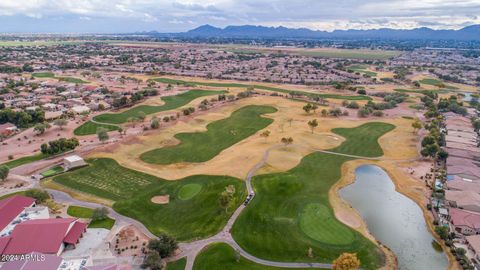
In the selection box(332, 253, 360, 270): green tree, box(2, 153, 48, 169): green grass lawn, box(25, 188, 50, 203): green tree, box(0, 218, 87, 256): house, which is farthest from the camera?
box(2, 153, 48, 169): green grass lawn

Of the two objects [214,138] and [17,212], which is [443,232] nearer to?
[214,138]

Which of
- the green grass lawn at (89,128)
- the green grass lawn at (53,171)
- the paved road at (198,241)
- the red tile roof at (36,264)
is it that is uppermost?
the red tile roof at (36,264)

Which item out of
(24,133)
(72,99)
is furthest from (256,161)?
(72,99)

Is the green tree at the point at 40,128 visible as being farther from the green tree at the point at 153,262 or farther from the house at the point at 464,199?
the house at the point at 464,199

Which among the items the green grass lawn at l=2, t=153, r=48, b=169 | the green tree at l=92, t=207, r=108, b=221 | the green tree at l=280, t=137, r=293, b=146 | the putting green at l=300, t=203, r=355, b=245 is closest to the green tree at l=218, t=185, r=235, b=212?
the putting green at l=300, t=203, r=355, b=245

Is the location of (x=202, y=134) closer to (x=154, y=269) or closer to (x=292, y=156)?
(x=292, y=156)

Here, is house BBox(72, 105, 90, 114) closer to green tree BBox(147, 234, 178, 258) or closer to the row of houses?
green tree BBox(147, 234, 178, 258)

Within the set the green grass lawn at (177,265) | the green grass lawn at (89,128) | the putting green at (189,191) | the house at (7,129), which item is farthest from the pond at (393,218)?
the house at (7,129)
